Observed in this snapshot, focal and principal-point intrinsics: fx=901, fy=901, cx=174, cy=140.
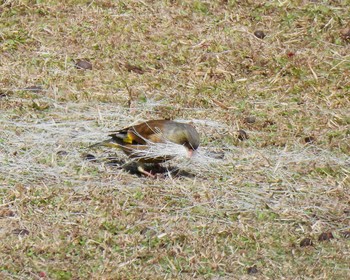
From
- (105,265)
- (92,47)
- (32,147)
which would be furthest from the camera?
(92,47)

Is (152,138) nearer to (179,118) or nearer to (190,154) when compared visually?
(190,154)

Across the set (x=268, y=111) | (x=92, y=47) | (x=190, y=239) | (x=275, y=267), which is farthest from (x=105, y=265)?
(x=92, y=47)

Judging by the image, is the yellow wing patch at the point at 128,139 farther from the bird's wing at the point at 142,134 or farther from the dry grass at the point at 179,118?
the dry grass at the point at 179,118

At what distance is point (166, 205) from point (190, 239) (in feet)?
1.80

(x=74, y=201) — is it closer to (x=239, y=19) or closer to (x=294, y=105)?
(x=294, y=105)

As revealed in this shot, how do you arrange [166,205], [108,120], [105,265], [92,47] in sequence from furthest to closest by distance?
[92,47]
[108,120]
[166,205]
[105,265]

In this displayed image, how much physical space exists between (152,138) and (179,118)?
128cm

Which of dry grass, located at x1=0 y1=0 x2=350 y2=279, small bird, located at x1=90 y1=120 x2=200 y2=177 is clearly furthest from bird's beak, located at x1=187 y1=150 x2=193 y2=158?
dry grass, located at x1=0 y1=0 x2=350 y2=279

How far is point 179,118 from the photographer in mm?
8625

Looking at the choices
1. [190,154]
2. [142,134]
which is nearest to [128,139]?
[142,134]

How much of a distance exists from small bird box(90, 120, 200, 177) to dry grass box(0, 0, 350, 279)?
0.20 m

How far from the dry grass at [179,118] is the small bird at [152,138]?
0.20 metres

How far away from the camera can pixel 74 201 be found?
7.03 metres

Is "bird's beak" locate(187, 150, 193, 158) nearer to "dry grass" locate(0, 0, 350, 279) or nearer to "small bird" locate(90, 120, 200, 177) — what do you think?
"small bird" locate(90, 120, 200, 177)
